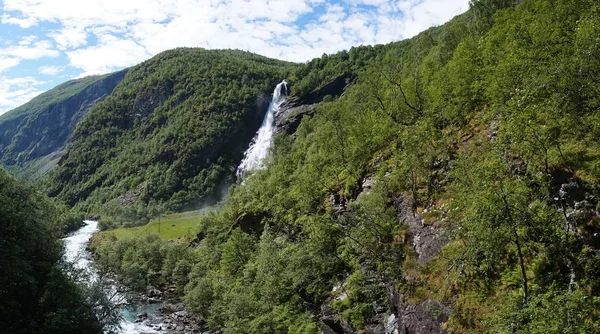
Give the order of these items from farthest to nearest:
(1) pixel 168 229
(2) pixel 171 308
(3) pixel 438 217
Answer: (1) pixel 168 229 → (2) pixel 171 308 → (3) pixel 438 217

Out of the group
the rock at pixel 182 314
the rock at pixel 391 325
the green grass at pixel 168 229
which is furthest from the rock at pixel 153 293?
the rock at pixel 391 325

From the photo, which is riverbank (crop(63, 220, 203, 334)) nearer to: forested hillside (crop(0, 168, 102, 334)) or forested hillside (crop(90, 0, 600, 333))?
forested hillside (crop(90, 0, 600, 333))

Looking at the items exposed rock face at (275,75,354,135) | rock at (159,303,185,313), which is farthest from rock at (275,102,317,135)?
rock at (159,303,185,313)

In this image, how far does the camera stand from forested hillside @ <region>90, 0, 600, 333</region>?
1811 cm

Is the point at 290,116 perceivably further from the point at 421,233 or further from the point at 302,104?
the point at 421,233

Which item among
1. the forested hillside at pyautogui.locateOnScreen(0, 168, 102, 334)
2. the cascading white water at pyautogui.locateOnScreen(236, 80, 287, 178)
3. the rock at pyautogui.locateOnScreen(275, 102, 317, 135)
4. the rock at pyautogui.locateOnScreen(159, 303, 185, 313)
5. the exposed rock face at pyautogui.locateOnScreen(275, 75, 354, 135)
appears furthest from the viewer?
the exposed rock face at pyautogui.locateOnScreen(275, 75, 354, 135)

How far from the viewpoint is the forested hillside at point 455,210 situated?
1811cm

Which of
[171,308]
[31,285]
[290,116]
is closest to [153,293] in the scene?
[171,308]

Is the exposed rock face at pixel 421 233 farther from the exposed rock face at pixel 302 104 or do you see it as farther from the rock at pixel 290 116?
the exposed rock face at pixel 302 104

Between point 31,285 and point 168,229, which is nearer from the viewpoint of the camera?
point 31,285

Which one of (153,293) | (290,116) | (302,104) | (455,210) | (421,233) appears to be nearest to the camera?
(455,210)

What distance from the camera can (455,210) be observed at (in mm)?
22875

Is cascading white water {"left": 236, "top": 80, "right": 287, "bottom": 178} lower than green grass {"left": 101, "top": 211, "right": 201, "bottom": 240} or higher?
higher

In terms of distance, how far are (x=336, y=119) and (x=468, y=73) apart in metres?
26.3
